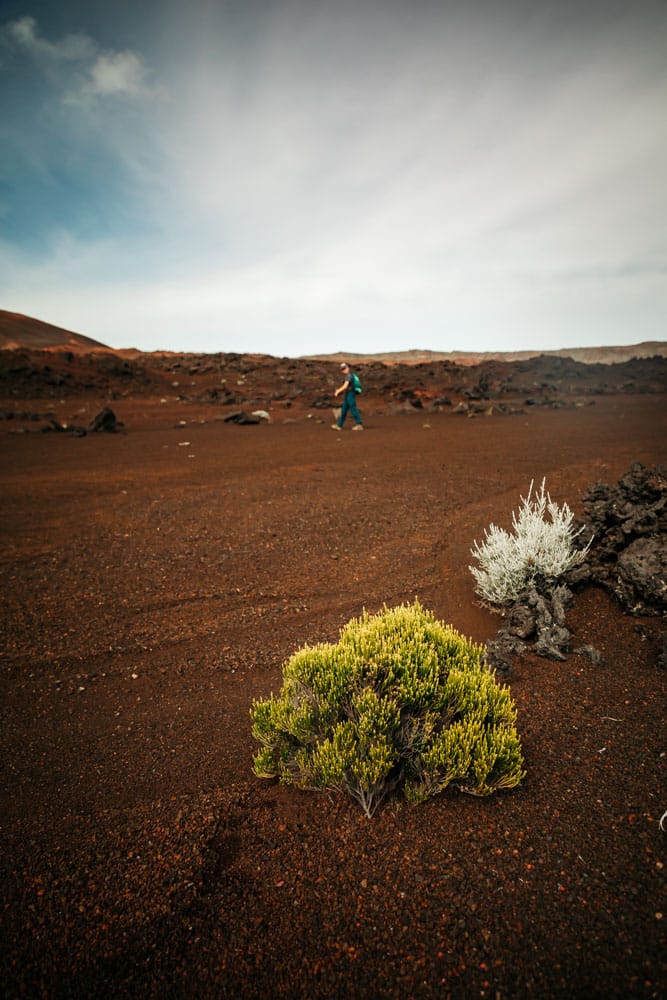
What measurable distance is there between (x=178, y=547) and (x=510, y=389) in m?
30.2

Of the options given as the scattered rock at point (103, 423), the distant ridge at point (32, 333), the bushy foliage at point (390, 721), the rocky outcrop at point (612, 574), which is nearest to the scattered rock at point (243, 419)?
the scattered rock at point (103, 423)

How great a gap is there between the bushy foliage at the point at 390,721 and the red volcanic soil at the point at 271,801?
0.16 metres

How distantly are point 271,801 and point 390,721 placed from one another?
799 millimetres

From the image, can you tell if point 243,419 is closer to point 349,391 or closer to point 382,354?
point 349,391

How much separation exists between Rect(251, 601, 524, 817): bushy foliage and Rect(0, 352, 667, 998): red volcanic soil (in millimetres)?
164

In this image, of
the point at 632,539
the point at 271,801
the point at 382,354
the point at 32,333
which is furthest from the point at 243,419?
the point at 382,354

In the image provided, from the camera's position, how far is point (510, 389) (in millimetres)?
32250

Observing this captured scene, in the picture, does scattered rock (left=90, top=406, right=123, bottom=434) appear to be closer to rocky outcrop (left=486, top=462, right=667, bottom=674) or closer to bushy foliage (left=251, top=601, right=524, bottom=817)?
rocky outcrop (left=486, top=462, right=667, bottom=674)

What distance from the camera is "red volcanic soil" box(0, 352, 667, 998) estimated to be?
1.79m

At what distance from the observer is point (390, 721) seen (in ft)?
8.07

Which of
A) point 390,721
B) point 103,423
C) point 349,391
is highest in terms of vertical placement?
point 349,391

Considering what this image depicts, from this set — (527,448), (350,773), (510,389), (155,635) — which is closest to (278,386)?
(510,389)

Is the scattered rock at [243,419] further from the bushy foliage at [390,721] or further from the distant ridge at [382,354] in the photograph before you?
the distant ridge at [382,354]

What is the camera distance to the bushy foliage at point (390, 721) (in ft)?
7.65
